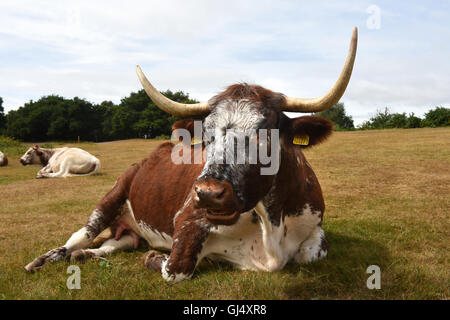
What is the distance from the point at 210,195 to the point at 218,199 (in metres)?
0.08

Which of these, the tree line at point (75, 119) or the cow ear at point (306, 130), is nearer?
the cow ear at point (306, 130)

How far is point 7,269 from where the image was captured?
15.3 feet

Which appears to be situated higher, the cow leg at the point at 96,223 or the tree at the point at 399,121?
the tree at the point at 399,121

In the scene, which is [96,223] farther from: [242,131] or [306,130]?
[306,130]

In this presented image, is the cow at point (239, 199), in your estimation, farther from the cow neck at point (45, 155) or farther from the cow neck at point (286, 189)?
the cow neck at point (45, 155)

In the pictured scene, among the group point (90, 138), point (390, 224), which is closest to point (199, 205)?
point (390, 224)

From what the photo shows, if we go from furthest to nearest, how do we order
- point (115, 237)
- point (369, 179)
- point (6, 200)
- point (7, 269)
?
1. point (369, 179)
2. point (6, 200)
3. point (115, 237)
4. point (7, 269)

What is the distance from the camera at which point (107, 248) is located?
5.35 metres

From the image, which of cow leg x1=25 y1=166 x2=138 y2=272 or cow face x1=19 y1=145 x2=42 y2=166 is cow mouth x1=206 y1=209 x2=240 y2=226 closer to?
cow leg x1=25 y1=166 x2=138 y2=272

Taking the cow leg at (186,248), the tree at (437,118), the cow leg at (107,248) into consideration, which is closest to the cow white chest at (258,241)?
the cow leg at (186,248)

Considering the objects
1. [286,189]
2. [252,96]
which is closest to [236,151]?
[252,96]

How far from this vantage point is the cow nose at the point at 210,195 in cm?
296
